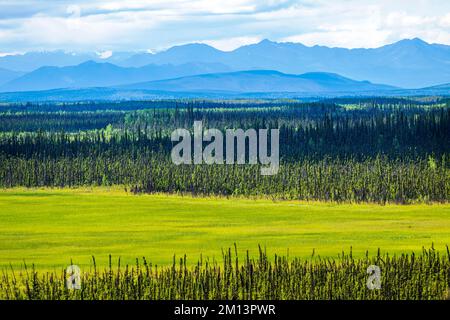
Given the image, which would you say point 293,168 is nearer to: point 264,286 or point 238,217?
point 238,217

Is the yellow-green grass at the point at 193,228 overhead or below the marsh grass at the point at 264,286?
below

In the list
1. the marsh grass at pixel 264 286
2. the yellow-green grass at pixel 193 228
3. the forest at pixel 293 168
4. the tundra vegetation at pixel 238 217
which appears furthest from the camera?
the forest at pixel 293 168

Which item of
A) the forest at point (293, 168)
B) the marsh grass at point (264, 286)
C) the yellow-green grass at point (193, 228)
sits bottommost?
the forest at point (293, 168)

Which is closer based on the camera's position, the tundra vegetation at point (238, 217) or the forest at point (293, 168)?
the tundra vegetation at point (238, 217)

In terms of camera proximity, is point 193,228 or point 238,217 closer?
point 193,228

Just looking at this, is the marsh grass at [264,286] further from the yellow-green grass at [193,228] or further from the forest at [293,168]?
the forest at [293,168]

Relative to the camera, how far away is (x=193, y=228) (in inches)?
3455

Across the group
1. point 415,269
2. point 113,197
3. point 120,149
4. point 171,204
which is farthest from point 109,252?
point 120,149

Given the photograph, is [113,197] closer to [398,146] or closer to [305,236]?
[305,236]

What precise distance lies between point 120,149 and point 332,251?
113 metres

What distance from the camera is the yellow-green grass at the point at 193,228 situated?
70500 millimetres

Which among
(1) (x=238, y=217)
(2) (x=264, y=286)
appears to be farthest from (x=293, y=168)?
(2) (x=264, y=286)

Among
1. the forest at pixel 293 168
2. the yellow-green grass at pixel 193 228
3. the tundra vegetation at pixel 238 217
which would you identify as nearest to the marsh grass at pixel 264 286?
the tundra vegetation at pixel 238 217

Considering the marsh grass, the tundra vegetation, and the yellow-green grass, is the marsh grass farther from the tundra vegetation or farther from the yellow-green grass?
the yellow-green grass
